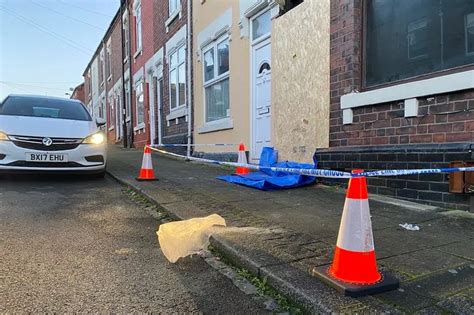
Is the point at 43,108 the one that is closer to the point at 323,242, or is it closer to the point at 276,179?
the point at 276,179

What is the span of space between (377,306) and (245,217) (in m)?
2.31

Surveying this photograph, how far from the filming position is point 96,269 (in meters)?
3.15

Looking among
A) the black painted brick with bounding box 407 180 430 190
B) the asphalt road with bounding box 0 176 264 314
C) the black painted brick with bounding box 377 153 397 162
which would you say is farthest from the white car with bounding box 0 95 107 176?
the black painted brick with bounding box 407 180 430 190

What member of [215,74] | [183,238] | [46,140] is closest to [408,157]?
[183,238]

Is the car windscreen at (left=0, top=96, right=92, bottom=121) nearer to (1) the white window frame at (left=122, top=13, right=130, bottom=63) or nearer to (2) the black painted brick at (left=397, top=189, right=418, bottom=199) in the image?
(2) the black painted brick at (left=397, top=189, right=418, bottom=199)

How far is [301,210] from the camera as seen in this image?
4855 mm

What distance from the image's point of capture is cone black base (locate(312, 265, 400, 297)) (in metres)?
2.40

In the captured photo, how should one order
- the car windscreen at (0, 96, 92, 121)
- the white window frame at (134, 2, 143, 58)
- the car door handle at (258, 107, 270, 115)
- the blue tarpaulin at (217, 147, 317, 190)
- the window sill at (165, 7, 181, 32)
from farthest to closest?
the white window frame at (134, 2, 143, 58)
the window sill at (165, 7, 181, 32)
the car door handle at (258, 107, 270, 115)
the car windscreen at (0, 96, 92, 121)
the blue tarpaulin at (217, 147, 317, 190)

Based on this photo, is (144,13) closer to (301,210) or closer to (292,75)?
(292,75)

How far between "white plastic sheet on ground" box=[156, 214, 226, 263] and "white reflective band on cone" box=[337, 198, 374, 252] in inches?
54.9

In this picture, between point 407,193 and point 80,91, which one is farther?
point 80,91

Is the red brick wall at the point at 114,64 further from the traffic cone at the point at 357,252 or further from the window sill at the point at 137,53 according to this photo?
the traffic cone at the point at 357,252

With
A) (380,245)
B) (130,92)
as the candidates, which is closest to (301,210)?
(380,245)

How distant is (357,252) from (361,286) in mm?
198
